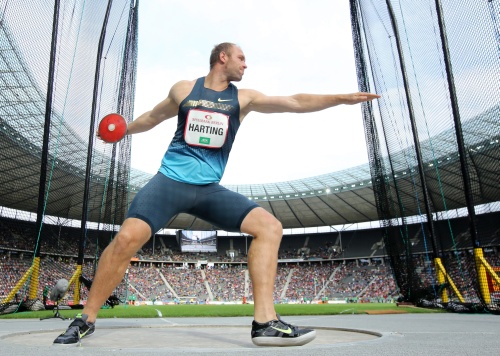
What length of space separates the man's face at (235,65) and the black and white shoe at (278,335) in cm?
184

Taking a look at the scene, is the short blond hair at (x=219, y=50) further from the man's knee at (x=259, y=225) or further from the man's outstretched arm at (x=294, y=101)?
the man's knee at (x=259, y=225)

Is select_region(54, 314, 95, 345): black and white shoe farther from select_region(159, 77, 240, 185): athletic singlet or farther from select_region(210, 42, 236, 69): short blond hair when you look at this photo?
select_region(210, 42, 236, 69): short blond hair

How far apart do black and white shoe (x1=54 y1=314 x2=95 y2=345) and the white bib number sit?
140 cm

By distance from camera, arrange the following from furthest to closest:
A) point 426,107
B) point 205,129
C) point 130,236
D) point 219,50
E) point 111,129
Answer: point 426,107 → point 111,129 → point 219,50 → point 205,129 → point 130,236

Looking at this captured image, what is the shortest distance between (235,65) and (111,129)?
1.19 m

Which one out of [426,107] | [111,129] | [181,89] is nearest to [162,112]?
[181,89]

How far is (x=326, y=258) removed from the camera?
4578 cm

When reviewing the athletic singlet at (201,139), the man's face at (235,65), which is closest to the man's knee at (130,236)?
the athletic singlet at (201,139)

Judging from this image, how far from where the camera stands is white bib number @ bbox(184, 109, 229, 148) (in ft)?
9.45

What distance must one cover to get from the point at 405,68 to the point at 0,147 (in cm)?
1830

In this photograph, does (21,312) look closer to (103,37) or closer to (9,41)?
(9,41)

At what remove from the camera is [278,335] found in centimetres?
247

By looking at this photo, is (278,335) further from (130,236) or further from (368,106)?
(368,106)

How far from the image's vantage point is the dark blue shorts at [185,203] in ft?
8.90
